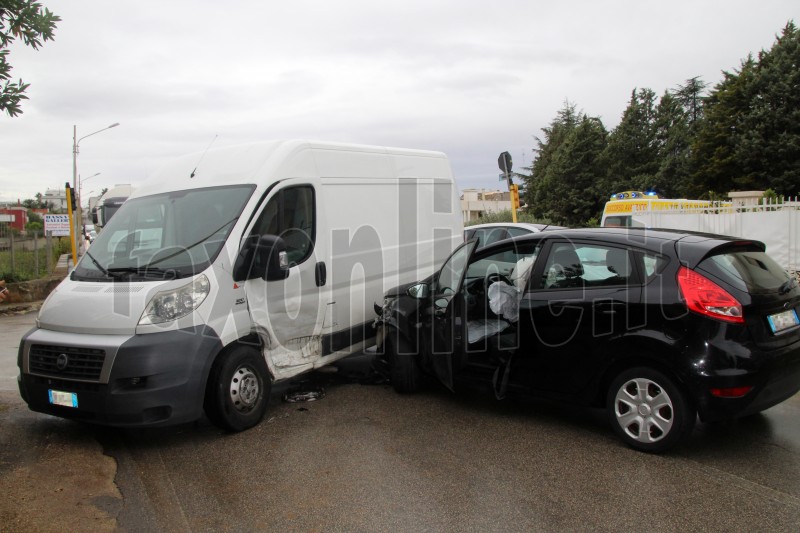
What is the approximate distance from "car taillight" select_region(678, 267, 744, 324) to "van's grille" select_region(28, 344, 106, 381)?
4336 mm

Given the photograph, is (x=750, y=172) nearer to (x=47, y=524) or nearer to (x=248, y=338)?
(x=248, y=338)

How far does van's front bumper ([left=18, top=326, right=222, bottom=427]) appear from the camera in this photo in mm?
4668

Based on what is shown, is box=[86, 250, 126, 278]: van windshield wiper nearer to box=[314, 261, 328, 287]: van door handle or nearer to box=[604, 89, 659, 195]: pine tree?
box=[314, 261, 328, 287]: van door handle

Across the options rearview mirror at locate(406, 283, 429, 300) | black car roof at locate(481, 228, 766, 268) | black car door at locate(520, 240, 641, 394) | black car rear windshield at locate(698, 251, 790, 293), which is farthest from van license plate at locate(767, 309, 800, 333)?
rearview mirror at locate(406, 283, 429, 300)

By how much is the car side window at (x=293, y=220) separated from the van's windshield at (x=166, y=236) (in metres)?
0.28

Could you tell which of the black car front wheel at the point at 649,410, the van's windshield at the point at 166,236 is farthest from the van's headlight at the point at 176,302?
the black car front wheel at the point at 649,410

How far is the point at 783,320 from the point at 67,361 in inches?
213

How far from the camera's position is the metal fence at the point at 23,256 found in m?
15.5

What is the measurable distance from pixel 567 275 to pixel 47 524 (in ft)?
13.4

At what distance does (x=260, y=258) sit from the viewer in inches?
212

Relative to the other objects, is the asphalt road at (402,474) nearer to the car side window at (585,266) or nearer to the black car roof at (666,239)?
the car side window at (585,266)

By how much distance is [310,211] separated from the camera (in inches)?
243

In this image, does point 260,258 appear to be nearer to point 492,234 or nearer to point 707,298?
point 707,298


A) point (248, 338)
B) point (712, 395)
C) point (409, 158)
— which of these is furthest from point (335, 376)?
point (712, 395)
